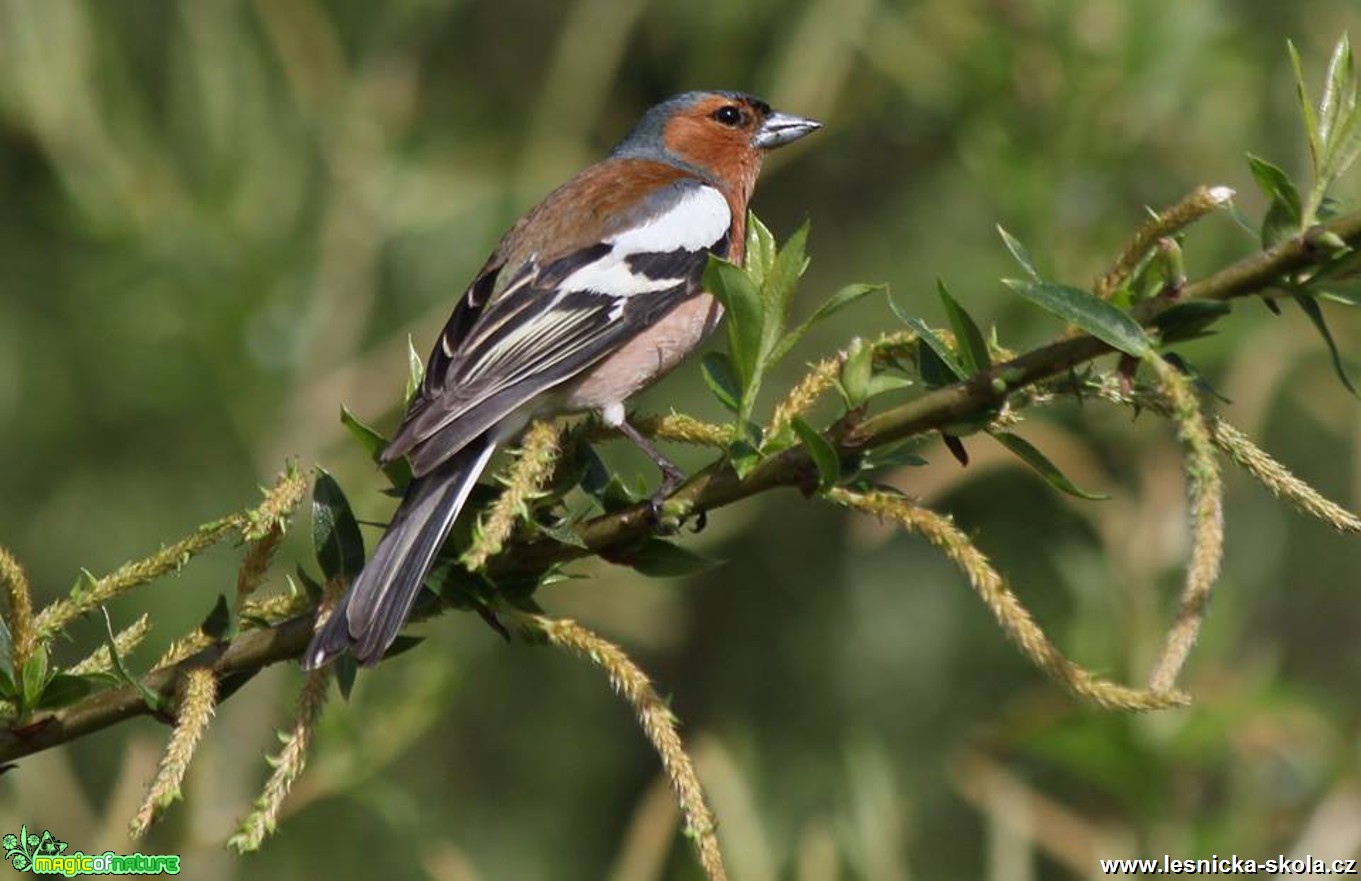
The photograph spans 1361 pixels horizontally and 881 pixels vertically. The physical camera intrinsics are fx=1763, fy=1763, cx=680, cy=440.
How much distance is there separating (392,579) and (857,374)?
2.09 feet

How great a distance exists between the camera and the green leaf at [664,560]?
212 cm

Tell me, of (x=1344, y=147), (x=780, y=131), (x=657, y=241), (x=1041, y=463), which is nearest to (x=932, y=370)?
(x=1041, y=463)

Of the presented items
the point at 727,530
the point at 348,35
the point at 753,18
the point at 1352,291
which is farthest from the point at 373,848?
the point at 1352,291

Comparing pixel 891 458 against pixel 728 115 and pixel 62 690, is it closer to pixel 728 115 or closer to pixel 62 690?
pixel 62 690

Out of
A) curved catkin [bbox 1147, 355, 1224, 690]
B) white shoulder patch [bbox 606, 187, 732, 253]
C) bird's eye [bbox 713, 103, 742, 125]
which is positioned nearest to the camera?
curved catkin [bbox 1147, 355, 1224, 690]

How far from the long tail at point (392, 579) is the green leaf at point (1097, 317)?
2.75 ft

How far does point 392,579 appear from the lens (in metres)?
2.17

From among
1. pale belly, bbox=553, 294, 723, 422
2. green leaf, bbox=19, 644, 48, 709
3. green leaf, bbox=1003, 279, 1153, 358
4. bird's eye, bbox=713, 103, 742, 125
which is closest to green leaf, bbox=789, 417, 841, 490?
green leaf, bbox=1003, 279, 1153, 358

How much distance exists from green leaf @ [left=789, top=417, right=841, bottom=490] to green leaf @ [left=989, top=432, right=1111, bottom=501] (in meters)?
0.18

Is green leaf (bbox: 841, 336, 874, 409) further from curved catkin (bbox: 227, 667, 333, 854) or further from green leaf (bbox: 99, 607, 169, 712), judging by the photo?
green leaf (bbox: 99, 607, 169, 712)

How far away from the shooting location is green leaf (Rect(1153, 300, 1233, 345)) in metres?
1.74

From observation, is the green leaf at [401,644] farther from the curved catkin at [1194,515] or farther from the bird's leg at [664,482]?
the curved catkin at [1194,515]

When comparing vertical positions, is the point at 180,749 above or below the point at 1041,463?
below

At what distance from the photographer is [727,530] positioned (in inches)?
203
